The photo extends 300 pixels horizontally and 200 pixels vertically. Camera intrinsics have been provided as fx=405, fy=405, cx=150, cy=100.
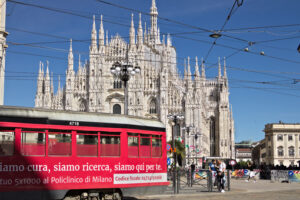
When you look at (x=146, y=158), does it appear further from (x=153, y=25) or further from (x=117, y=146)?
(x=153, y=25)

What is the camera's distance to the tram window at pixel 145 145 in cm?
1397

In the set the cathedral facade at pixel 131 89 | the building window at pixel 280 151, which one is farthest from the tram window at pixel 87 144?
the building window at pixel 280 151

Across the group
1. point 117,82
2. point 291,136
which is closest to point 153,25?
point 117,82

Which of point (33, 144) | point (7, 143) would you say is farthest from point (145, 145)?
point (7, 143)

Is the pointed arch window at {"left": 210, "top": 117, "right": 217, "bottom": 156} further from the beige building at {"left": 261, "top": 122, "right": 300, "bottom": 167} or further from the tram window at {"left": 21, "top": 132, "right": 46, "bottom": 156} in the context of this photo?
the tram window at {"left": 21, "top": 132, "right": 46, "bottom": 156}

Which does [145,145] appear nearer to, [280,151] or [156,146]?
[156,146]

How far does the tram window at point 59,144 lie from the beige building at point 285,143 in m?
67.1

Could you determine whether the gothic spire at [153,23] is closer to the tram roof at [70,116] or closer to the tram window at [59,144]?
the tram roof at [70,116]

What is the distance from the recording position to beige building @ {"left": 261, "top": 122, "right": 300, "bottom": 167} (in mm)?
74562

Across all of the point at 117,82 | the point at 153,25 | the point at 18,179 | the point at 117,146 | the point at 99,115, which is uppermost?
the point at 153,25

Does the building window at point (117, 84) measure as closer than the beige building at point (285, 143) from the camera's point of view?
Yes

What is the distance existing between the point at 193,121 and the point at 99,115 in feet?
146

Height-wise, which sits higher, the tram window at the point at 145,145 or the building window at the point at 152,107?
the building window at the point at 152,107

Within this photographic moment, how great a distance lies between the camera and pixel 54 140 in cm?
1219
